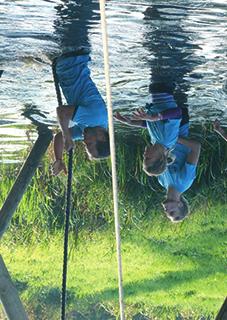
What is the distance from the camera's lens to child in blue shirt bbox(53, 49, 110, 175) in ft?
13.8

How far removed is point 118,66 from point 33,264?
460 centimetres

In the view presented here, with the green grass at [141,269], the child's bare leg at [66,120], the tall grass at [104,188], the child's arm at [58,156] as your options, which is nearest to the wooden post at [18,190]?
the child's arm at [58,156]

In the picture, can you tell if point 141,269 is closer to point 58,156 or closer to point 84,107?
point 58,156

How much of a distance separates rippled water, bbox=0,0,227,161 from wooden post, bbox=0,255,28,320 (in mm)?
837

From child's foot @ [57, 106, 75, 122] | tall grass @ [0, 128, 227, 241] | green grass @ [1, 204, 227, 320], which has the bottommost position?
green grass @ [1, 204, 227, 320]

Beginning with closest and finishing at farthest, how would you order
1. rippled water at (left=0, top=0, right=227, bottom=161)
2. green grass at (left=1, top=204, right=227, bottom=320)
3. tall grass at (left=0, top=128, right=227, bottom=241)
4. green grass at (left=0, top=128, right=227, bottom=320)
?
rippled water at (left=0, top=0, right=227, bottom=161) → tall grass at (left=0, top=128, right=227, bottom=241) → green grass at (left=0, top=128, right=227, bottom=320) → green grass at (left=1, top=204, right=227, bottom=320)

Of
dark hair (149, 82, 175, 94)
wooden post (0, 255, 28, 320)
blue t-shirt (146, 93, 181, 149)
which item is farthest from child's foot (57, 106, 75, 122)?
wooden post (0, 255, 28, 320)

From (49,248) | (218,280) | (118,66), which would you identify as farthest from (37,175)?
(118,66)

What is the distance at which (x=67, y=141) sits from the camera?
13.8ft

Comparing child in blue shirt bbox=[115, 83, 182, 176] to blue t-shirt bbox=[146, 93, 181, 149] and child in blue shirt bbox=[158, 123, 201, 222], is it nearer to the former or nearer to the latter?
blue t-shirt bbox=[146, 93, 181, 149]

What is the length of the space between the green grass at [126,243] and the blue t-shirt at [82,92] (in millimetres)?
1900

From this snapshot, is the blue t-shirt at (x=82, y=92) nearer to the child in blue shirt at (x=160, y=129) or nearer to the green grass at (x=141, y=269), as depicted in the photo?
the child in blue shirt at (x=160, y=129)

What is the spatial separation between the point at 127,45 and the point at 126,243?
4.09m

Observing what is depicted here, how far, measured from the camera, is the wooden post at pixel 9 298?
5316mm
